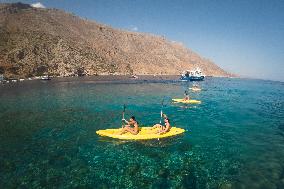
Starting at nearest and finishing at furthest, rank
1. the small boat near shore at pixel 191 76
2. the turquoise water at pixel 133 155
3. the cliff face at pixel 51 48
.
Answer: the turquoise water at pixel 133 155 → the cliff face at pixel 51 48 → the small boat near shore at pixel 191 76

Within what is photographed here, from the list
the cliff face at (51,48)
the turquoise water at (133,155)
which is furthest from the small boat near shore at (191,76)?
the turquoise water at (133,155)

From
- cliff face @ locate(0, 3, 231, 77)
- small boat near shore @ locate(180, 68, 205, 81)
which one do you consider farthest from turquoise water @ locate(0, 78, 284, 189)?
small boat near shore @ locate(180, 68, 205, 81)

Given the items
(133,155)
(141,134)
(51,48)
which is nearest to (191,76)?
(51,48)

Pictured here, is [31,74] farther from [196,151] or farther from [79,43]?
[196,151]

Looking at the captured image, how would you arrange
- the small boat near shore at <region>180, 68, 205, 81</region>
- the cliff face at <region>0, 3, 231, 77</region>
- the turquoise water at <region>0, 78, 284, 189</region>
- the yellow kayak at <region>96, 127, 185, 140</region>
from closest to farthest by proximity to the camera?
the turquoise water at <region>0, 78, 284, 189</region>, the yellow kayak at <region>96, 127, 185, 140</region>, the cliff face at <region>0, 3, 231, 77</region>, the small boat near shore at <region>180, 68, 205, 81</region>

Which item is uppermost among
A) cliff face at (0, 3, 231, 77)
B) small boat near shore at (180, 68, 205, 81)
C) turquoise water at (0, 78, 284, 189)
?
cliff face at (0, 3, 231, 77)

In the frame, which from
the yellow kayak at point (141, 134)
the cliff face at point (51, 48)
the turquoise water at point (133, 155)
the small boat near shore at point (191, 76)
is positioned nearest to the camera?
the turquoise water at point (133, 155)

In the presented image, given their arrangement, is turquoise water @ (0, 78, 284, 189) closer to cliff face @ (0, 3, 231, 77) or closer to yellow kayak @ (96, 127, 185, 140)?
yellow kayak @ (96, 127, 185, 140)

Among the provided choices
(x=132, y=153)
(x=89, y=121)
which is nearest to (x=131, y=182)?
(x=132, y=153)

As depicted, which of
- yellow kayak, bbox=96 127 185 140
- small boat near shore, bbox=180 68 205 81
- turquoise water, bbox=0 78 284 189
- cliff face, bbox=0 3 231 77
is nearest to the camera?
turquoise water, bbox=0 78 284 189

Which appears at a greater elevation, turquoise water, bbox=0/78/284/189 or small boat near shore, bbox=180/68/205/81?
small boat near shore, bbox=180/68/205/81

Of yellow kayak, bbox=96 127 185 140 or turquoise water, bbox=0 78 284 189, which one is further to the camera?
yellow kayak, bbox=96 127 185 140

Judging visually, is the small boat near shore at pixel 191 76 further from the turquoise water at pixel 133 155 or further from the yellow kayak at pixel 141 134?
the yellow kayak at pixel 141 134

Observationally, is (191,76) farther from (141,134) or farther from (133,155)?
(133,155)
